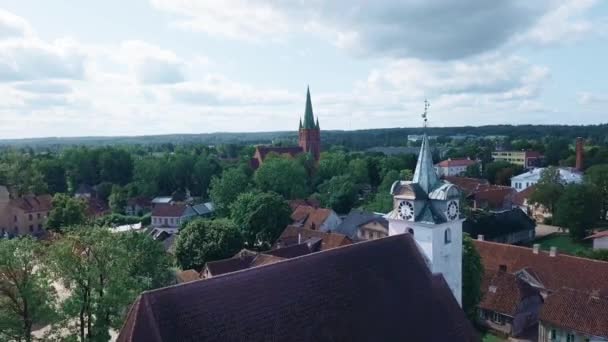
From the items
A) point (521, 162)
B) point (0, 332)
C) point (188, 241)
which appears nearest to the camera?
point (0, 332)

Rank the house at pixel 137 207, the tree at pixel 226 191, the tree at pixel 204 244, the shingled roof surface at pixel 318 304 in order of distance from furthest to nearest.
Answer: the house at pixel 137 207, the tree at pixel 226 191, the tree at pixel 204 244, the shingled roof surface at pixel 318 304

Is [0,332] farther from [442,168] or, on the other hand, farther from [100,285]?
[442,168]

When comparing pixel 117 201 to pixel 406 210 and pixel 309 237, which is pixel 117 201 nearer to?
pixel 309 237

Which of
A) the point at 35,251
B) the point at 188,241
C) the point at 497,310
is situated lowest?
the point at 497,310

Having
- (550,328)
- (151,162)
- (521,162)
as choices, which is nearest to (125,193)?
(151,162)

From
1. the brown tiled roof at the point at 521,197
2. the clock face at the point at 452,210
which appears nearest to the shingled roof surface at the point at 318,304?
the clock face at the point at 452,210

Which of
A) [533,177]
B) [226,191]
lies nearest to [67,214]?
[226,191]

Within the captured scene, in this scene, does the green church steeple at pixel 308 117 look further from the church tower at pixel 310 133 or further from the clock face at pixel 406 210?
the clock face at pixel 406 210
